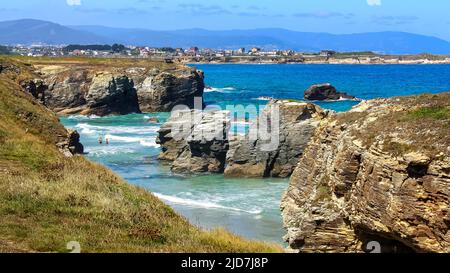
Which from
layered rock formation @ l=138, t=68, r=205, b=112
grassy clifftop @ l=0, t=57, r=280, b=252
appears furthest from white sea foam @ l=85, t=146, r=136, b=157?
layered rock formation @ l=138, t=68, r=205, b=112

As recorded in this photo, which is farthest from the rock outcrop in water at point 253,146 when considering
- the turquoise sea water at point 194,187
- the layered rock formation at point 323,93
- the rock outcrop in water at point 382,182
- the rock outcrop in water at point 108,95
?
the layered rock formation at point 323,93

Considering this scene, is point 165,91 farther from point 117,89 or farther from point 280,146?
point 280,146

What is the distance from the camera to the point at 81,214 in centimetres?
1493

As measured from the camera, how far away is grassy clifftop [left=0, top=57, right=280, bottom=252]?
1264cm

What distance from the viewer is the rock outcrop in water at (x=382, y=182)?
16906mm

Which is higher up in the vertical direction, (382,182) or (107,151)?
(382,182)

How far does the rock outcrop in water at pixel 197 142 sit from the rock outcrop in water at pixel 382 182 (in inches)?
1000

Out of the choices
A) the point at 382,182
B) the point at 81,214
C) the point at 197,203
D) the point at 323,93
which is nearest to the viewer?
the point at 81,214

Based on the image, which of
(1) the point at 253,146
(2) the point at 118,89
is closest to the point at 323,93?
(2) the point at 118,89

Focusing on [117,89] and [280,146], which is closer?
[280,146]

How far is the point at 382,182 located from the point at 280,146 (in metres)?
28.4

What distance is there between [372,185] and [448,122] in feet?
10.1
